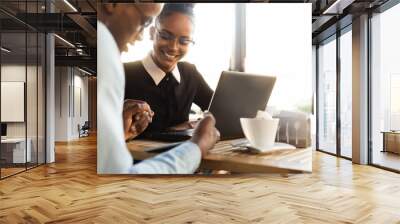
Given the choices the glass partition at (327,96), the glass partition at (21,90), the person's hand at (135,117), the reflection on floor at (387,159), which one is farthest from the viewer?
the glass partition at (327,96)

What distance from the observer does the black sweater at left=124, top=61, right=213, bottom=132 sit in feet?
19.0

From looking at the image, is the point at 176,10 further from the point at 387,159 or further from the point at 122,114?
the point at 387,159

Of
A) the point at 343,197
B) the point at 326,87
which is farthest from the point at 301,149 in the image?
the point at 326,87

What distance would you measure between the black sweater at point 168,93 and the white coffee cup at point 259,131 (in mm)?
685

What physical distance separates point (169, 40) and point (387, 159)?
4616mm

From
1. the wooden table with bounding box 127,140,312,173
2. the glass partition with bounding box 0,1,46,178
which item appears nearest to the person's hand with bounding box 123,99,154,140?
the wooden table with bounding box 127,140,312,173

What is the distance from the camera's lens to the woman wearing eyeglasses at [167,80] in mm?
5805

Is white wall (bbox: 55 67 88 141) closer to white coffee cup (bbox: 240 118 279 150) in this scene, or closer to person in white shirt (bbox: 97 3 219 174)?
person in white shirt (bbox: 97 3 219 174)

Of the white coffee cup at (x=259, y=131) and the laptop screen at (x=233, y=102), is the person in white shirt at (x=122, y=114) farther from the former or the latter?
the white coffee cup at (x=259, y=131)

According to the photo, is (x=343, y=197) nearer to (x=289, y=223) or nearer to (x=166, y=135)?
(x=289, y=223)

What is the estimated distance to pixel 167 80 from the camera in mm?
5828

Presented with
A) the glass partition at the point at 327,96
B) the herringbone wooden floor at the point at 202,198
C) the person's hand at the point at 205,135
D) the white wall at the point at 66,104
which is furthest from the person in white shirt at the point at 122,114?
the white wall at the point at 66,104

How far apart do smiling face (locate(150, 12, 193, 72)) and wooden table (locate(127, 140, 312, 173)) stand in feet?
4.06

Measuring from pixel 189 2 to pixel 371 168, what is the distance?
444cm
